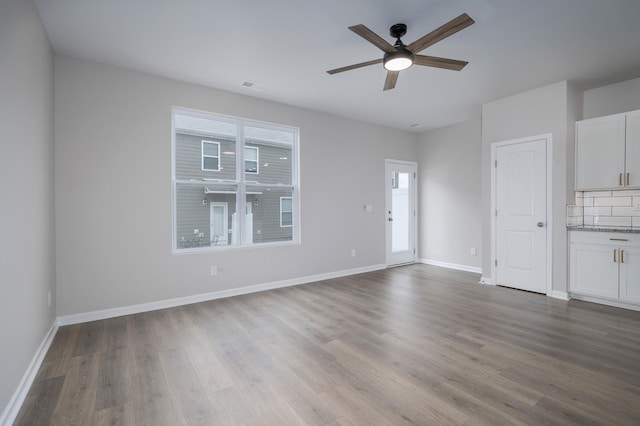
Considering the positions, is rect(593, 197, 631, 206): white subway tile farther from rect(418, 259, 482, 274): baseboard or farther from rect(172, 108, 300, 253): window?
rect(172, 108, 300, 253): window

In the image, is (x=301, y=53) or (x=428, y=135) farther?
(x=428, y=135)

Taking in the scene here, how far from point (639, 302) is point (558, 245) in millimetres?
979

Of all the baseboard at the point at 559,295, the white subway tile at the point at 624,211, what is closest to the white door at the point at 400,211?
the baseboard at the point at 559,295

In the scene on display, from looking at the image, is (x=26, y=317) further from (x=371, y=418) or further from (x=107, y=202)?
(x=371, y=418)

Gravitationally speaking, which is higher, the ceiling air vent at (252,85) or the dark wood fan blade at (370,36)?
the ceiling air vent at (252,85)

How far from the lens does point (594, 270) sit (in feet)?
12.6

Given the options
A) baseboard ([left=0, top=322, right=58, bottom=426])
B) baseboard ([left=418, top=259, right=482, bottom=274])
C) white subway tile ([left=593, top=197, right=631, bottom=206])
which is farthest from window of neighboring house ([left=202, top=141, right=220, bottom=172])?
white subway tile ([left=593, top=197, right=631, bottom=206])

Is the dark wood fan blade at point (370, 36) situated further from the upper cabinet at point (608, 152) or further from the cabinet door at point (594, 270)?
the cabinet door at point (594, 270)

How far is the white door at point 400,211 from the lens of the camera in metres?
6.30

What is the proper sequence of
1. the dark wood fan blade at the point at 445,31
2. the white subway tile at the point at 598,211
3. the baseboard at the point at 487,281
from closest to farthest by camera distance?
the dark wood fan blade at the point at 445,31, the white subway tile at the point at 598,211, the baseboard at the point at 487,281

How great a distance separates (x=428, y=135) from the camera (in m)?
6.61

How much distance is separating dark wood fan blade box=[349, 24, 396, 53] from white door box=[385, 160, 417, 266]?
3.77m

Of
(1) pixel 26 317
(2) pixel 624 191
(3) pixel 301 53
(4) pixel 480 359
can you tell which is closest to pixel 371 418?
(4) pixel 480 359

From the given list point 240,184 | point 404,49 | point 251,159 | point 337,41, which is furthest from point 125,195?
point 404,49
